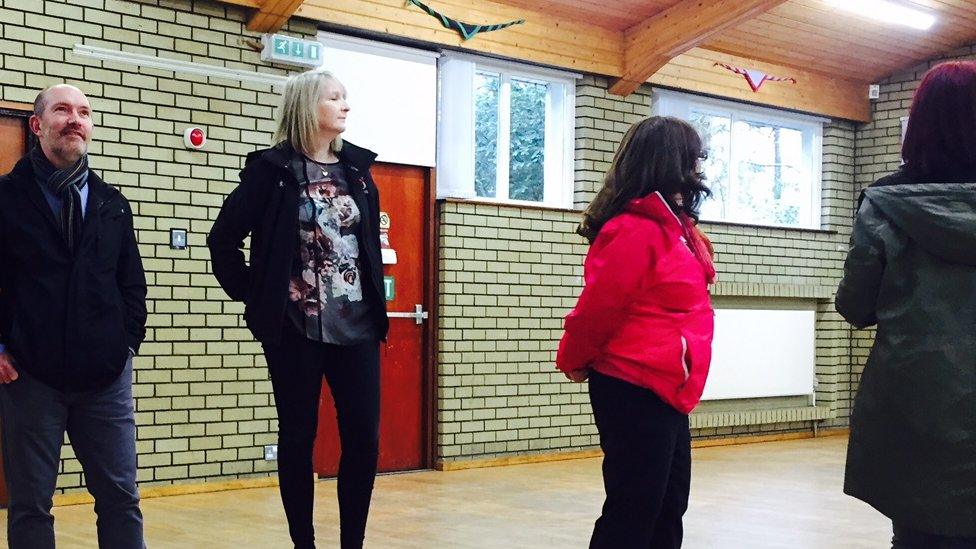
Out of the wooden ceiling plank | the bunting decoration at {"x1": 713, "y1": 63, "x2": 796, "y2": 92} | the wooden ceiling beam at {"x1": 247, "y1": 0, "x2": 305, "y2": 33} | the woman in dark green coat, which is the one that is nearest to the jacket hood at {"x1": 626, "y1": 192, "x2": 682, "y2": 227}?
the woman in dark green coat

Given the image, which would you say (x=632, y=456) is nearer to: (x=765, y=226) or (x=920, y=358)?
(x=920, y=358)

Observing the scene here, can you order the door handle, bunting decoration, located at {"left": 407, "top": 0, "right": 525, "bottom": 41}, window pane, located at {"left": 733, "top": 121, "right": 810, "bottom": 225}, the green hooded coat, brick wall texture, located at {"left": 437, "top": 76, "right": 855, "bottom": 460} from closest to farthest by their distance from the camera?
the green hooded coat < bunting decoration, located at {"left": 407, "top": 0, "right": 525, "bottom": 41} < the door handle < brick wall texture, located at {"left": 437, "top": 76, "right": 855, "bottom": 460} < window pane, located at {"left": 733, "top": 121, "right": 810, "bottom": 225}

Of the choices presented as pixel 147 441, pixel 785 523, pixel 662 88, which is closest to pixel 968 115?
pixel 785 523

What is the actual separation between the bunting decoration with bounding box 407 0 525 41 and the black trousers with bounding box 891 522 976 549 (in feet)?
16.6

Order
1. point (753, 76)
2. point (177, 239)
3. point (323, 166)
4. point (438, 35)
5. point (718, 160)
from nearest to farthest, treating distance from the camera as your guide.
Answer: point (323, 166) → point (177, 239) → point (438, 35) → point (753, 76) → point (718, 160)

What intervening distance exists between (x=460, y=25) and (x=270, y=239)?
4.08 meters

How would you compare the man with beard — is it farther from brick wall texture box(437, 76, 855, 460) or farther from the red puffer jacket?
brick wall texture box(437, 76, 855, 460)

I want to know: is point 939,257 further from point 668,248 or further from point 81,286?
point 81,286

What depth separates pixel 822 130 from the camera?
9.44 meters

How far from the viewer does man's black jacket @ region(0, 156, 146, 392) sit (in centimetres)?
268

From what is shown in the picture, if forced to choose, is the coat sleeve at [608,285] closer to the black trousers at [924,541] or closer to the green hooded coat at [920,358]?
the green hooded coat at [920,358]

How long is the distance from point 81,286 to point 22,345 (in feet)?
0.65

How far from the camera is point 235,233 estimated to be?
3.11m

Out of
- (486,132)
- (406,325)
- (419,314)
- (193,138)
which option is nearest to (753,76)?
(486,132)
